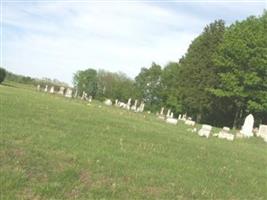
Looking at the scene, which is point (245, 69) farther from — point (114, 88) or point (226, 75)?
point (114, 88)

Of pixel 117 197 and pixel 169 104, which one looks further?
pixel 169 104

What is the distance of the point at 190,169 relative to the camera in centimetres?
1438

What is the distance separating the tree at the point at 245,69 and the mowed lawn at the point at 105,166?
40.7 metres

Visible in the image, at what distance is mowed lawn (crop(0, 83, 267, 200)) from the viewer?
35.3 ft

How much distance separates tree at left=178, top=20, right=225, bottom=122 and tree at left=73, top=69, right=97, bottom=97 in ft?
159

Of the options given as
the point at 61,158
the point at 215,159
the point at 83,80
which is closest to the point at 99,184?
the point at 61,158

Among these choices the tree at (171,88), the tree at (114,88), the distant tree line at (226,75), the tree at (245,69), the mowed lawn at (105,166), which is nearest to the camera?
the mowed lawn at (105,166)

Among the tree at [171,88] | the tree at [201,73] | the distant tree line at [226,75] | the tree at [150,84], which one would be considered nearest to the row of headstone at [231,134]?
the distant tree line at [226,75]

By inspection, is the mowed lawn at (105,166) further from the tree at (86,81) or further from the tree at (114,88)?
the tree at (86,81)

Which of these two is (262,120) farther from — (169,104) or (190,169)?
(190,169)

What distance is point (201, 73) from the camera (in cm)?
6644

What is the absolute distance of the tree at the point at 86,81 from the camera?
393 feet

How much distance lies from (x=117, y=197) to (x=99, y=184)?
Result: 570 mm

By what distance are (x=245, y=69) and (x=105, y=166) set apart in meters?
49.8
